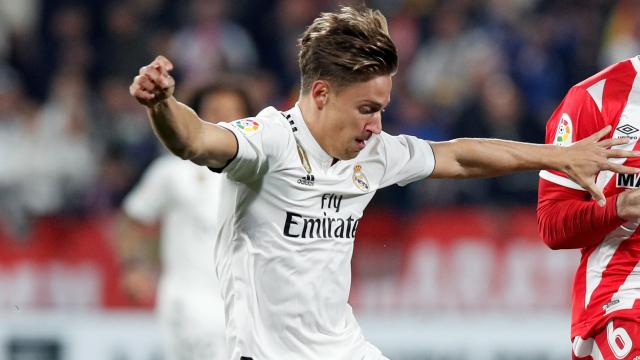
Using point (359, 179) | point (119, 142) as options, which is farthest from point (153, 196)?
point (359, 179)

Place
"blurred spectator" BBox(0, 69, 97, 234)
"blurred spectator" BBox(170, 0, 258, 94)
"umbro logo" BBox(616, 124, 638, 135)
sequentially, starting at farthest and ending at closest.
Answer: "blurred spectator" BBox(170, 0, 258, 94) < "blurred spectator" BBox(0, 69, 97, 234) < "umbro logo" BBox(616, 124, 638, 135)

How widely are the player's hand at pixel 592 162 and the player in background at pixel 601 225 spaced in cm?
19

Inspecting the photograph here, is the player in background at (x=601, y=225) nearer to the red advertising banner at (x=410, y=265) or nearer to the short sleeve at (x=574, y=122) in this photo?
the short sleeve at (x=574, y=122)

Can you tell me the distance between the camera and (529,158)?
5020 millimetres

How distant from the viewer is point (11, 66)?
13.5 m

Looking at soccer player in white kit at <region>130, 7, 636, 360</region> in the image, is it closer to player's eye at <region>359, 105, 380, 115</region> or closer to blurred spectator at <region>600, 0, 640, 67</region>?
player's eye at <region>359, 105, 380, 115</region>

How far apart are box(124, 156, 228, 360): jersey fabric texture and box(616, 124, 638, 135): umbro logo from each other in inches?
145

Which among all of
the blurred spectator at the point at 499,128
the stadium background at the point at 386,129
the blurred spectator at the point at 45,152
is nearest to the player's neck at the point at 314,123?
the stadium background at the point at 386,129

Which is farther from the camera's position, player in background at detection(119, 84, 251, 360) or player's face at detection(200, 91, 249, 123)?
player in background at detection(119, 84, 251, 360)

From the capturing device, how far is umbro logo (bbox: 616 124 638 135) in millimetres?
5152

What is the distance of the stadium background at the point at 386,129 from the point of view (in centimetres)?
958

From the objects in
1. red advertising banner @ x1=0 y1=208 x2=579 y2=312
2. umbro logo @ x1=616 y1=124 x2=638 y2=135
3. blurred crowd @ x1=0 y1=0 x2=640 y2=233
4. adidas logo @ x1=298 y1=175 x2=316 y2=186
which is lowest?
red advertising banner @ x1=0 y1=208 x2=579 y2=312

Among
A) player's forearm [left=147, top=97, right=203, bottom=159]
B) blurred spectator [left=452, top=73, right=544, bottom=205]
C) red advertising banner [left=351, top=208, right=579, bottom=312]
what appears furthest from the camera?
blurred spectator [left=452, top=73, right=544, bottom=205]

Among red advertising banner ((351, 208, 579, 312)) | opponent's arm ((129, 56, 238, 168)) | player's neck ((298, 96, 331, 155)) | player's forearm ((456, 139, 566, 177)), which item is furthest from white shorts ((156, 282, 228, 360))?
opponent's arm ((129, 56, 238, 168))
